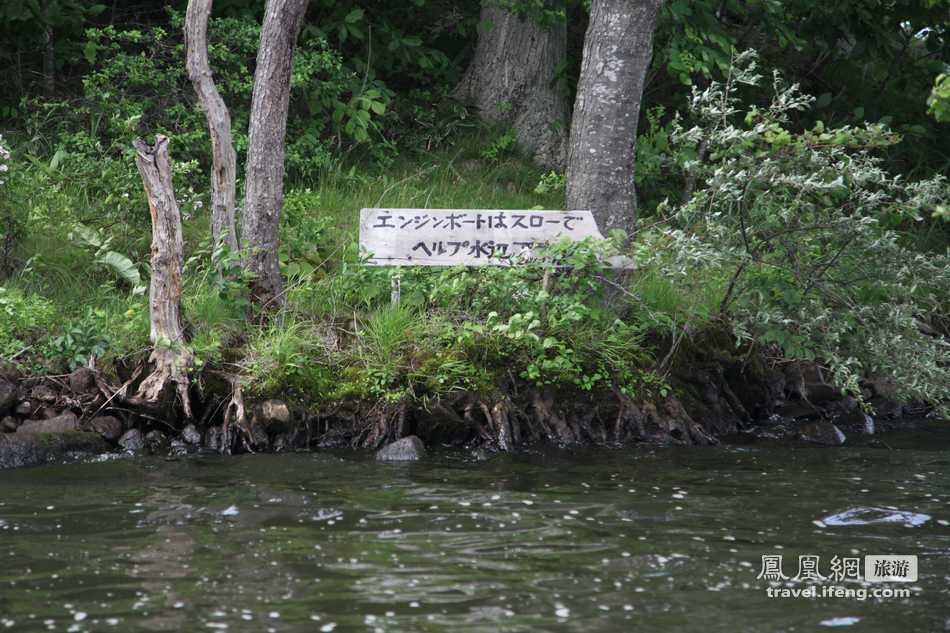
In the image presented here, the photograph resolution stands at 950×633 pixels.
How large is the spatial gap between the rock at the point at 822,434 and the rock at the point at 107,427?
5.38 meters

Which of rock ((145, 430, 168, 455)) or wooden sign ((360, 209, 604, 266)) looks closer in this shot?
rock ((145, 430, 168, 455))

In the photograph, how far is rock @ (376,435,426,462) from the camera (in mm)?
7879

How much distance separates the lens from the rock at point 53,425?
783 cm

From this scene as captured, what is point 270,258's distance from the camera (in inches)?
354

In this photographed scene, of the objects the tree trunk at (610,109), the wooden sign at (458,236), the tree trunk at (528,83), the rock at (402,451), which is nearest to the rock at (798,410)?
the tree trunk at (610,109)

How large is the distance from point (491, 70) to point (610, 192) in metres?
4.27

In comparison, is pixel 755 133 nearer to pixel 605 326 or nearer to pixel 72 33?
pixel 605 326

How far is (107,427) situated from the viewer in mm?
8078

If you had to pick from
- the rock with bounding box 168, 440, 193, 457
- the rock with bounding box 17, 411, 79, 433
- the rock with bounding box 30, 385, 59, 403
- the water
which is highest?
the rock with bounding box 30, 385, 59, 403

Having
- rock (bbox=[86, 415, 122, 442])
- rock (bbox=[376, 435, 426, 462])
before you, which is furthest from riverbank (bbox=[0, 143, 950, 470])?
rock (bbox=[376, 435, 426, 462])

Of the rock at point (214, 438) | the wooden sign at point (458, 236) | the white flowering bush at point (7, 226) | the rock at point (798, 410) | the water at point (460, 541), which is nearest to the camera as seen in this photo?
the water at point (460, 541)

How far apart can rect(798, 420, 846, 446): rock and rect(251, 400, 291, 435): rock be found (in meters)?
4.17

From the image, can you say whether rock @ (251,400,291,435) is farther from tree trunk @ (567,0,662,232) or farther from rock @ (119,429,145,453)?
tree trunk @ (567,0,662,232)

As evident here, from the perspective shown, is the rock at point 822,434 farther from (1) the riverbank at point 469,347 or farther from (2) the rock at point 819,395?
(2) the rock at point 819,395
